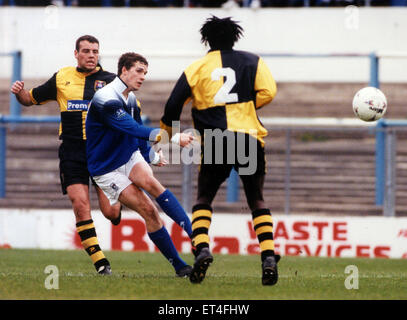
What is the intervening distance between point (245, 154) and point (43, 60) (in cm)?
1538

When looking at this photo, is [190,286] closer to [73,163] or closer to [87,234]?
[87,234]

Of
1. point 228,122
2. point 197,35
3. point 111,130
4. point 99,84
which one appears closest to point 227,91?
point 228,122

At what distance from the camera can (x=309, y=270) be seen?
9.68m

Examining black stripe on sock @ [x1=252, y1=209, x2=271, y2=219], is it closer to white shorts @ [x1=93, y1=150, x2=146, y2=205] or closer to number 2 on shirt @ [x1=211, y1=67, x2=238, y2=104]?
number 2 on shirt @ [x1=211, y1=67, x2=238, y2=104]

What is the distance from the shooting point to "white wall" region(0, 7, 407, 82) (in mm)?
20516

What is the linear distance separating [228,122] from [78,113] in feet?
7.01

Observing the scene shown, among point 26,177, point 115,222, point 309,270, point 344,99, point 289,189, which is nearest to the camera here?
point 115,222

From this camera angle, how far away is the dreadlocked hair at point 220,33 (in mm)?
7160

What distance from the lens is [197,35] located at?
21766 mm

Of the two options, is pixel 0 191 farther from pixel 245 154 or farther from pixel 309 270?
pixel 245 154

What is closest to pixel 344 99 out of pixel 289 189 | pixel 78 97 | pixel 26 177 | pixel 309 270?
pixel 289 189

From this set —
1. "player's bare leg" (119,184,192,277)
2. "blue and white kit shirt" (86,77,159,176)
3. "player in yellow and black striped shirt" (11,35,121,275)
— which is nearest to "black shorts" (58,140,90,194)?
"player in yellow and black striped shirt" (11,35,121,275)

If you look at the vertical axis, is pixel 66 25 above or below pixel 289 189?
above

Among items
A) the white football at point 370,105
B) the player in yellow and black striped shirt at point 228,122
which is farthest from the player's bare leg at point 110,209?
the white football at point 370,105
